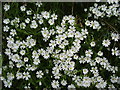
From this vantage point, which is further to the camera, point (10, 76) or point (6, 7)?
point (6, 7)

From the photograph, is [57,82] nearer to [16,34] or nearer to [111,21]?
[16,34]

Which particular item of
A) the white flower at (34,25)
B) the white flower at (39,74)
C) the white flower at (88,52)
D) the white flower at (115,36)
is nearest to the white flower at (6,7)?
the white flower at (34,25)

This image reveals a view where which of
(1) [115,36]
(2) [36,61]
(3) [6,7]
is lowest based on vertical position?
(2) [36,61]

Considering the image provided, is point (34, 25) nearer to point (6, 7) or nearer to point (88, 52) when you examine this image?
point (6, 7)

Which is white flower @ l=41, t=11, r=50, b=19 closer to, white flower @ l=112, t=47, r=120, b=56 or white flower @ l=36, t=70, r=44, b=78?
white flower @ l=36, t=70, r=44, b=78

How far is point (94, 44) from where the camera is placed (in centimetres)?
235

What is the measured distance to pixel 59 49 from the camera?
236cm

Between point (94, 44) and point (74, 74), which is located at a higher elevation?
point (94, 44)

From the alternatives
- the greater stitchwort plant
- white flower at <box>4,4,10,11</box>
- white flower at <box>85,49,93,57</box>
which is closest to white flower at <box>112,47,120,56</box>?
the greater stitchwort plant

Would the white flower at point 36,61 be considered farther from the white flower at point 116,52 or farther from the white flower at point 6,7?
the white flower at point 116,52

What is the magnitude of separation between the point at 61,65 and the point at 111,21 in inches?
27.1

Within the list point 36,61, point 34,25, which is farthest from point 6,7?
point 36,61

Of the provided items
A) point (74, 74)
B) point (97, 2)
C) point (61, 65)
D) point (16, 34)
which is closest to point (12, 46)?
point (16, 34)

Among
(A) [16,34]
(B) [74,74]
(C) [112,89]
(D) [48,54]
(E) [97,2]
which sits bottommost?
(C) [112,89]
